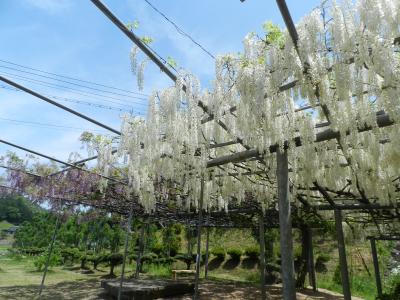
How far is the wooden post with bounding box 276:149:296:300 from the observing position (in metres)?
3.53

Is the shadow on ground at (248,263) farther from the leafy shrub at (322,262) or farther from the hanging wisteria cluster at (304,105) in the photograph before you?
the hanging wisteria cluster at (304,105)

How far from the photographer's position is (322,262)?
16.2m

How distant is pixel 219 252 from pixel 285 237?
1625 centimetres

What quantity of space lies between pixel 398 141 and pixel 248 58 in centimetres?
251

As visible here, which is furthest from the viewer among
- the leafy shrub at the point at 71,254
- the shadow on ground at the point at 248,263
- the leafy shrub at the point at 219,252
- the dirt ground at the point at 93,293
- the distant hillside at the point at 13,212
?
the distant hillside at the point at 13,212

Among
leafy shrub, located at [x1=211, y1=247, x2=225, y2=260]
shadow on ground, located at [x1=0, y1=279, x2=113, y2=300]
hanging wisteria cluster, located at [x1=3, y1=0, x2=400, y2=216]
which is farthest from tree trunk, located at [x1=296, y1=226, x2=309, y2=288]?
leafy shrub, located at [x1=211, y1=247, x2=225, y2=260]

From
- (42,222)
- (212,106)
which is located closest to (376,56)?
(212,106)

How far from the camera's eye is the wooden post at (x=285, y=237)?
3.53 meters

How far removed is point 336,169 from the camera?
5984mm

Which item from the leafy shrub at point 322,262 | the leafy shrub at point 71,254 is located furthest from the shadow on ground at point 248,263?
the leafy shrub at point 71,254

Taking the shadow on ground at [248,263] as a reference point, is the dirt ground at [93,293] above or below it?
below

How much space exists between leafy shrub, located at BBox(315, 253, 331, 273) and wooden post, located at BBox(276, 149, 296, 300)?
13805mm

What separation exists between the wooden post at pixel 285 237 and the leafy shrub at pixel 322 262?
13805mm

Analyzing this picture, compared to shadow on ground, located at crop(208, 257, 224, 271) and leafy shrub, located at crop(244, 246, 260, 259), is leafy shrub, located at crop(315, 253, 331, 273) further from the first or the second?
shadow on ground, located at crop(208, 257, 224, 271)
